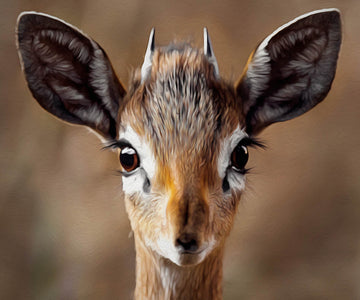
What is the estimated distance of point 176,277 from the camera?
1538mm

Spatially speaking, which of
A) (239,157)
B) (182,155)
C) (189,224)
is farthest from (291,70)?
(189,224)

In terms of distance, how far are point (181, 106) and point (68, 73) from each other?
37 centimetres

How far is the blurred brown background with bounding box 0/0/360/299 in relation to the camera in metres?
2.06

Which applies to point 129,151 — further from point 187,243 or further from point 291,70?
point 291,70

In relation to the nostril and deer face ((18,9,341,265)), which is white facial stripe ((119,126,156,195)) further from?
the nostril

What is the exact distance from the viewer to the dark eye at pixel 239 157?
149 cm

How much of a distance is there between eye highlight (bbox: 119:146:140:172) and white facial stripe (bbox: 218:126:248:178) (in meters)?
Result: 0.22

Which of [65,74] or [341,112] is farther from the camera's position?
[341,112]

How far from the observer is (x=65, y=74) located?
1.58 meters

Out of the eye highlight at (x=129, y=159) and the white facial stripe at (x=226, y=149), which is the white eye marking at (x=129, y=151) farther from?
the white facial stripe at (x=226, y=149)

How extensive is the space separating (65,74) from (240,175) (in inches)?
23.1

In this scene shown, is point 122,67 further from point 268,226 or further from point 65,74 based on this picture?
point 268,226

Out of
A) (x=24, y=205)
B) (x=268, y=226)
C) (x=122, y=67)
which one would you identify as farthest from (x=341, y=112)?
(x=24, y=205)

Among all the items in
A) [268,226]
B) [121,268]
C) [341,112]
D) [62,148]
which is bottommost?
[121,268]
